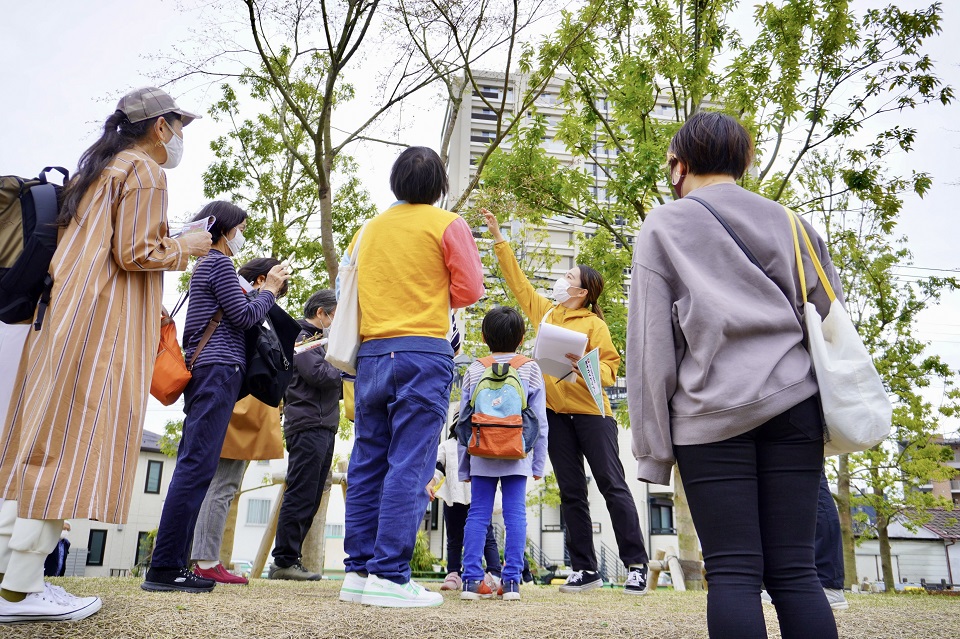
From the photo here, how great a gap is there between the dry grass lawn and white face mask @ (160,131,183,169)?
2.04 meters

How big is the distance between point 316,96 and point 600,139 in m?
4.64

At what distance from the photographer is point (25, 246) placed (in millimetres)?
2953

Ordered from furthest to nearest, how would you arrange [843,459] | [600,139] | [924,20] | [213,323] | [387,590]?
1. [843,459]
2. [600,139]
3. [924,20]
4. [213,323]
5. [387,590]

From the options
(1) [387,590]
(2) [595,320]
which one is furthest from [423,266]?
(2) [595,320]

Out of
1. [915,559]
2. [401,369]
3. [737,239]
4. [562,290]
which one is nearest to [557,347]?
[562,290]

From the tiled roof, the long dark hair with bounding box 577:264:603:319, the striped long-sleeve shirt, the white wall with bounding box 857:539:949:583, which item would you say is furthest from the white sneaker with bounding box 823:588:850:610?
the white wall with bounding box 857:539:949:583

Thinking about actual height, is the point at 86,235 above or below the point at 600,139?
below

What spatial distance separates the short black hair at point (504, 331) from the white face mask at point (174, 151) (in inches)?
89.7

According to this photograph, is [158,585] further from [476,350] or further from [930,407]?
[930,407]

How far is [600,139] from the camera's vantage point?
11477 mm

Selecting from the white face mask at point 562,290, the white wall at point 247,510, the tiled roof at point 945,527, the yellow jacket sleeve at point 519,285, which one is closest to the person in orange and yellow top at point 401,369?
the yellow jacket sleeve at point 519,285

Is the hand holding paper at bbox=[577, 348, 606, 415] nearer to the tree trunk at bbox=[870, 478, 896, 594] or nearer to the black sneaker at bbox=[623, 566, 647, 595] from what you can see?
the black sneaker at bbox=[623, 566, 647, 595]

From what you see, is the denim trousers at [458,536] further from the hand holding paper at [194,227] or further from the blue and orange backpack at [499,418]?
the hand holding paper at [194,227]

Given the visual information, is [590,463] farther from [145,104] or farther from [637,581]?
[145,104]
